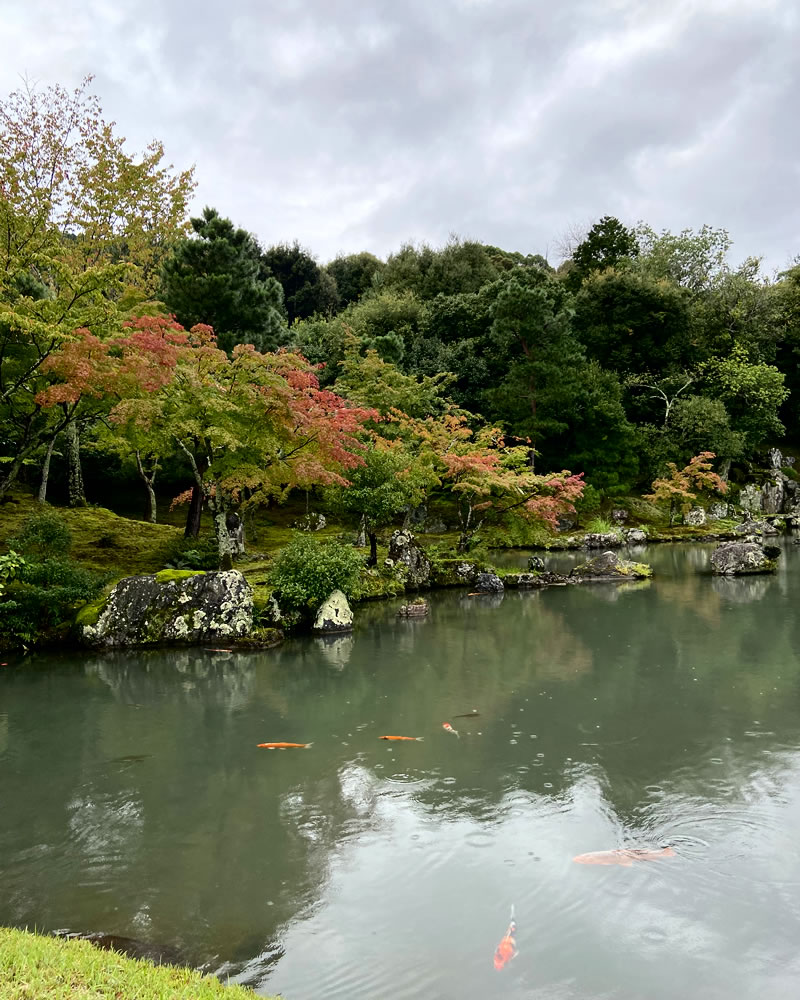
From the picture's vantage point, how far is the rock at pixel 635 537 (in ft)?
81.2

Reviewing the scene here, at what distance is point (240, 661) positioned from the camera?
9.95 meters

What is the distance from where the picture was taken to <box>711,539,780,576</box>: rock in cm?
1736

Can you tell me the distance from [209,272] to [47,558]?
12.8 metres

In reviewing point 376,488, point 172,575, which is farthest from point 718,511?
point 172,575

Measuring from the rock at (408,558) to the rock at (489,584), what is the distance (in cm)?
135

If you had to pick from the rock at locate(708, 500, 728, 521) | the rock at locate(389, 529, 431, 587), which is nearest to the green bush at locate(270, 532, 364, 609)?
the rock at locate(389, 529, 431, 587)

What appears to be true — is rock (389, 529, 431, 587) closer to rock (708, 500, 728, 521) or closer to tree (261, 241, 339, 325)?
rock (708, 500, 728, 521)

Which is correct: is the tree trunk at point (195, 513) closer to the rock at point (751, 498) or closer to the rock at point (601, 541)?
the rock at point (601, 541)

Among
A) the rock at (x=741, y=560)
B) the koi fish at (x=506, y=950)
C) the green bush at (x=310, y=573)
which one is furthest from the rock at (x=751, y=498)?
the koi fish at (x=506, y=950)

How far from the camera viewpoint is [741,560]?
1750 centimetres

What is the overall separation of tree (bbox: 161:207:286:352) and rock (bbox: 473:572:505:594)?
425 inches

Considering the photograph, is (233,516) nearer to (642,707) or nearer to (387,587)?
(387,587)

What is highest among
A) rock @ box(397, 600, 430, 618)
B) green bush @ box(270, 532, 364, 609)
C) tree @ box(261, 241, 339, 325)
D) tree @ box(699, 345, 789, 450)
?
tree @ box(261, 241, 339, 325)

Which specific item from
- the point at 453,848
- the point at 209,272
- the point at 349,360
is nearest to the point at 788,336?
the point at 349,360
